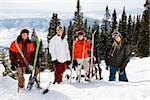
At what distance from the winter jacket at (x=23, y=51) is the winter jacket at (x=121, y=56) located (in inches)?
120

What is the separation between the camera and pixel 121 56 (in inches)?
512

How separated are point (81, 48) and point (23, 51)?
220cm

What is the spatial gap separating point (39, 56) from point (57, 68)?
4.89ft

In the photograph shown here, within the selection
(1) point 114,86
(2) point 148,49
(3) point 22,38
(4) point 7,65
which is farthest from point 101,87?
(2) point 148,49

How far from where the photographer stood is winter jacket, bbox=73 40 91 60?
1291 cm

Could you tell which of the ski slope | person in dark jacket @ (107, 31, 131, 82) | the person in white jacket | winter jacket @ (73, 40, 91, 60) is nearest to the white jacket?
the person in white jacket

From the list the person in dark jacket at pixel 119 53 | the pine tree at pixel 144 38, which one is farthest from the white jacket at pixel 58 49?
the pine tree at pixel 144 38

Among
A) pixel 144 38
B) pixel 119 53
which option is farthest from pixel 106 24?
pixel 119 53

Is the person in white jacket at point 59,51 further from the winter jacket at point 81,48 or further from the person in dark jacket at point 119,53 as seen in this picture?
the person in dark jacket at point 119,53

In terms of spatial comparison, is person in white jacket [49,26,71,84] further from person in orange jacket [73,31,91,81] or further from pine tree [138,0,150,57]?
pine tree [138,0,150,57]

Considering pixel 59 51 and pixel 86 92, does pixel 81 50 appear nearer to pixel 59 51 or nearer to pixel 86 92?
pixel 59 51

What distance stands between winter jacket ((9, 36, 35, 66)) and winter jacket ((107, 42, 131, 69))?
306cm

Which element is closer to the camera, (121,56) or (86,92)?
(86,92)

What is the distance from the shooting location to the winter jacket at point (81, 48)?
12906mm
